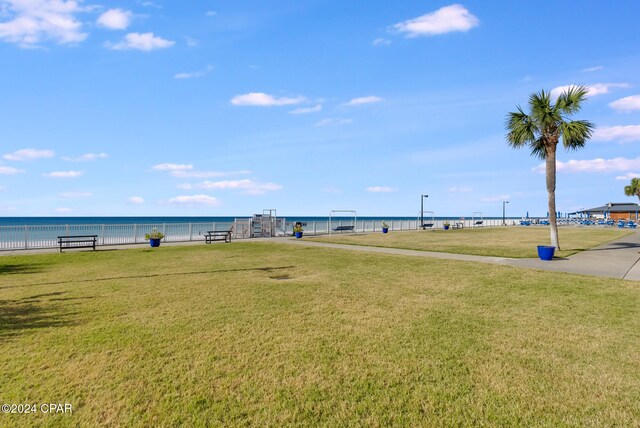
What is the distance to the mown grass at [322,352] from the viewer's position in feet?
13.0

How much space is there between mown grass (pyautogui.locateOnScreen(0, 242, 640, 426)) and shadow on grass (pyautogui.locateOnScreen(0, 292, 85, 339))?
4 cm

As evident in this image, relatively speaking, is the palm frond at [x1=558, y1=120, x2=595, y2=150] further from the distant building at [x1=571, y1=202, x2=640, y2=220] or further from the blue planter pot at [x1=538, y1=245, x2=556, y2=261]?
the distant building at [x1=571, y1=202, x2=640, y2=220]

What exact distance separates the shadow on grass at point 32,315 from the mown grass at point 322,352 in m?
0.04

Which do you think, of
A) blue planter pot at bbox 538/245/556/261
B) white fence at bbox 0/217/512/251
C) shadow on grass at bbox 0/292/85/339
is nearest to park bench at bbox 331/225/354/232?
white fence at bbox 0/217/512/251

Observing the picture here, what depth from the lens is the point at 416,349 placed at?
5.66 metres

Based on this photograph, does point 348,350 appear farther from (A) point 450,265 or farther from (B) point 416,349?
(A) point 450,265

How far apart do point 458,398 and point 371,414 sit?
3.57 ft

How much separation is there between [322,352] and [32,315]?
615cm

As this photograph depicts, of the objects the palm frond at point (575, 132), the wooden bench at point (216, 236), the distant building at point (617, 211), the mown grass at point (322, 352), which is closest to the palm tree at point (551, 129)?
the palm frond at point (575, 132)

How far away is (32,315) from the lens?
7.48m

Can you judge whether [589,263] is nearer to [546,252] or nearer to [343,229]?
[546,252]

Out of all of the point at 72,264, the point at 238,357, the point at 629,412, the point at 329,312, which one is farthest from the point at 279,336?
the point at 72,264

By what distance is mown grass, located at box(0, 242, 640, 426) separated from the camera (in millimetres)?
3973

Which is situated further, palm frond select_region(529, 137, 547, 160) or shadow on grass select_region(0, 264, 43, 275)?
palm frond select_region(529, 137, 547, 160)
